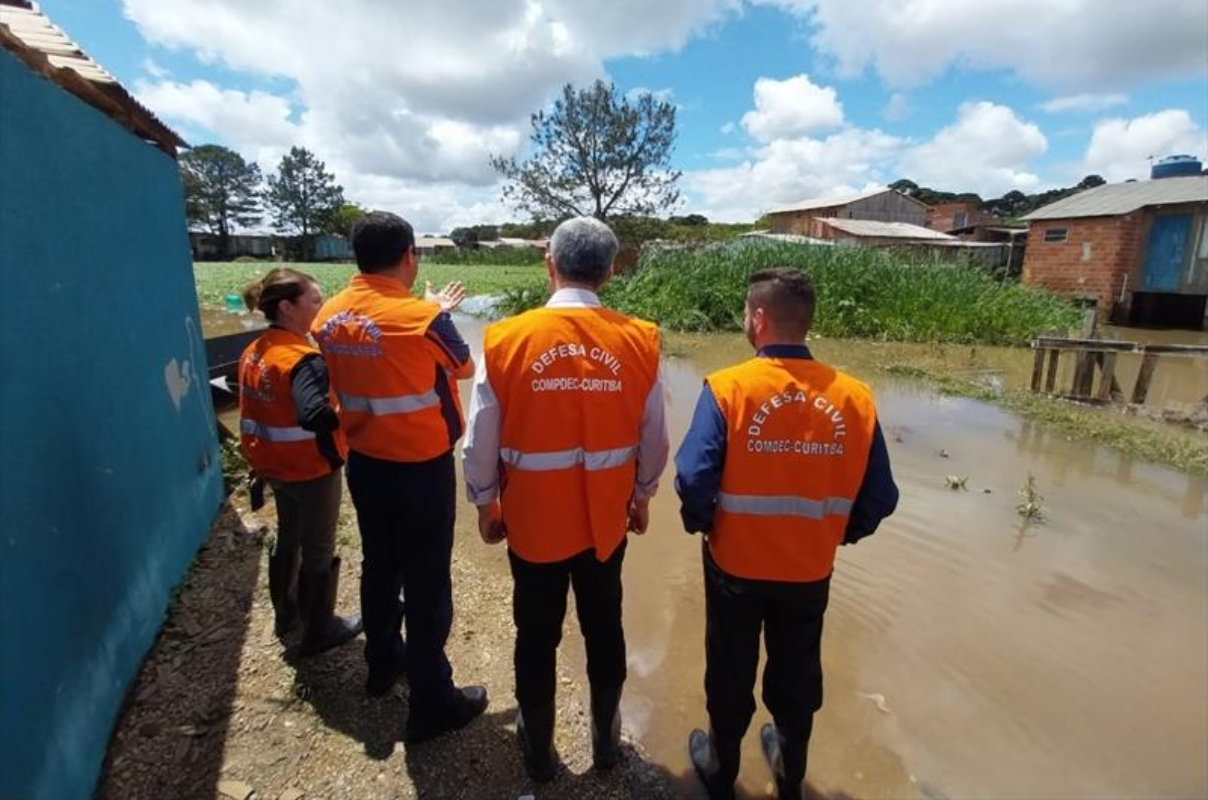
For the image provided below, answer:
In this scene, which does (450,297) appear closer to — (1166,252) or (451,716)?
(451,716)

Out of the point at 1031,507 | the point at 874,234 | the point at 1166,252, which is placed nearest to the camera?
the point at 1031,507

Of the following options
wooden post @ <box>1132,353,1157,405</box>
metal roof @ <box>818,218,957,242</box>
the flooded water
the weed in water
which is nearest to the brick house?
metal roof @ <box>818,218,957,242</box>

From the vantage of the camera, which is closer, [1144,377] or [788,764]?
[788,764]

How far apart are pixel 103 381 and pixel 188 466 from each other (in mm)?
1201

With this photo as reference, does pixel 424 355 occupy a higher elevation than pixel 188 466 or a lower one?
higher

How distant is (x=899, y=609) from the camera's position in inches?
147

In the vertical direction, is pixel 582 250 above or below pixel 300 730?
above

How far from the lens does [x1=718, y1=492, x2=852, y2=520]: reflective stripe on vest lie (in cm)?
197

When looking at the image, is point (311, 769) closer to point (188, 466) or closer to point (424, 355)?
point (424, 355)

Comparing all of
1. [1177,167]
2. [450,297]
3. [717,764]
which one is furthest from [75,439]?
[1177,167]

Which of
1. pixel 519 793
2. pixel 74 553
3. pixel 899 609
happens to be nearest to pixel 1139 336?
pixel 899 609

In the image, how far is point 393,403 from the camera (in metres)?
2.21

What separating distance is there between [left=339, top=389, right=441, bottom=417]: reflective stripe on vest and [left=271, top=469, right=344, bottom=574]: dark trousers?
Answer: 0.61m

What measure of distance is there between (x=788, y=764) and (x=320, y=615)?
2119 millimetres
